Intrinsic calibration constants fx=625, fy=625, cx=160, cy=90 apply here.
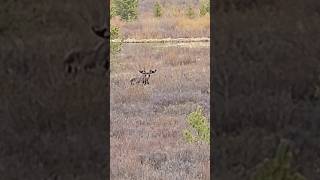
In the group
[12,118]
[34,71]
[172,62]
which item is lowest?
[172,62]

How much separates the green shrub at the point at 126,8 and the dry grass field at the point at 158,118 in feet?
21.9

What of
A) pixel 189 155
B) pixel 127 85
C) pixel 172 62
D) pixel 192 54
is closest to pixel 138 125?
pixel 189 155

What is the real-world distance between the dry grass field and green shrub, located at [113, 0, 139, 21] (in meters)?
6.66

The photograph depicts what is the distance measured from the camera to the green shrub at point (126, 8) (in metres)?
25.2

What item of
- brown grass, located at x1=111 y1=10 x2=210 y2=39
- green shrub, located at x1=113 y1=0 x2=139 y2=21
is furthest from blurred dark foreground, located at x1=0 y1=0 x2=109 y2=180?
brown grass, located at x1=111 y1=10 x2=210 y2=39

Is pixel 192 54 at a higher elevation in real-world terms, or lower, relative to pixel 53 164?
lower

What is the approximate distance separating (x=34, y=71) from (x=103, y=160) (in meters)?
0.88

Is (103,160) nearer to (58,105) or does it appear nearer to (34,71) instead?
(58,105)

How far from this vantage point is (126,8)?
2633 centimetres
